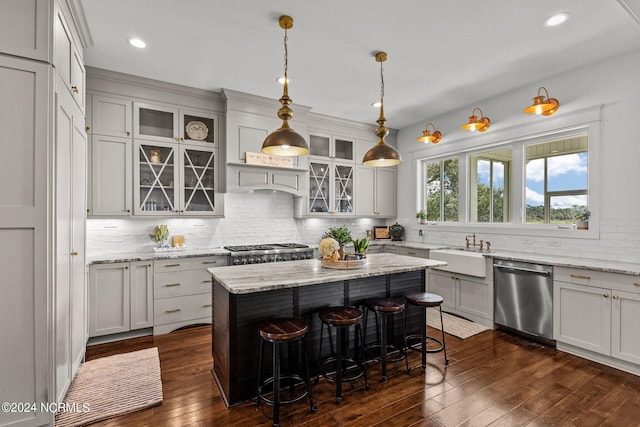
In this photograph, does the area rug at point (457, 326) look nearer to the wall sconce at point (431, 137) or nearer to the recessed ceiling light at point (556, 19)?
the wall sconce at point (431, 137)

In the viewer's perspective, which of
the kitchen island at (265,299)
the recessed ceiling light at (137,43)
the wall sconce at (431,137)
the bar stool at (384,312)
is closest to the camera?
the kitchen island at (265,299)

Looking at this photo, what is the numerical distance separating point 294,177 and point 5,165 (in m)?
3.34

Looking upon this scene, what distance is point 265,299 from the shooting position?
249 centimetres

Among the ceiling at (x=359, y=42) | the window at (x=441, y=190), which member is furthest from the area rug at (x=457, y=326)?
the ceiling at (x=359, y=42)

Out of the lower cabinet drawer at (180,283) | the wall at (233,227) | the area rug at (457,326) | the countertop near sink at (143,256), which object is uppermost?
the wall at (233,227)

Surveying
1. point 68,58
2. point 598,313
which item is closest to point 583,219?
point 598,313

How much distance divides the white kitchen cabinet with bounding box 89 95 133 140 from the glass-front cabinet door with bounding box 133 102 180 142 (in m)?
0.07

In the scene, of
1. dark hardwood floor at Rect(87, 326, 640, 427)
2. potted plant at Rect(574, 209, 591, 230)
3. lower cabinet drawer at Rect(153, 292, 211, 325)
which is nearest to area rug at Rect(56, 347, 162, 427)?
dark hardwood floor at Rect(87, 326, 640, 427)

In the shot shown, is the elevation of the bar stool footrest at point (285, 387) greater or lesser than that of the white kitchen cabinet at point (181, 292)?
lesser

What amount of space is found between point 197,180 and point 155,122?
2.84ft

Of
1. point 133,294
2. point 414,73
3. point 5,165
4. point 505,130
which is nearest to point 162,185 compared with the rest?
point 133,294

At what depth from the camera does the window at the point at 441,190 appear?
520 centimetres

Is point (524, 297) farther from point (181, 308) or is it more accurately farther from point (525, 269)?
point (181, 308)

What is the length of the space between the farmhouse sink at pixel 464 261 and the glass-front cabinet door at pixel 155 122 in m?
3.89
